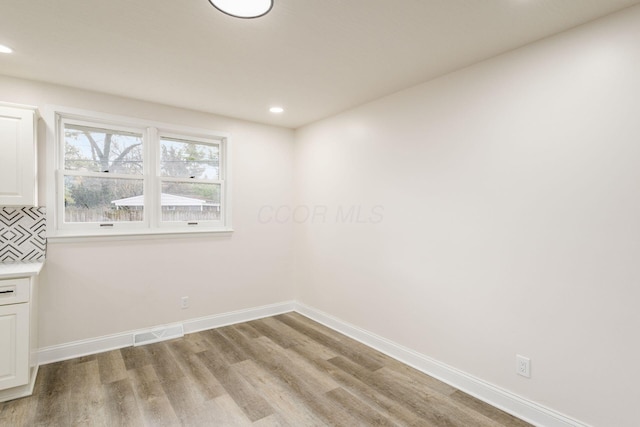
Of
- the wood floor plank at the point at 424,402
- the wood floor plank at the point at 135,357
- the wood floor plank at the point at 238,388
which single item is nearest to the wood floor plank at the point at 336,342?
the wood floor plank at the point at 424,402

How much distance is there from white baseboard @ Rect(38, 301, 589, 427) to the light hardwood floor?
0.08 m

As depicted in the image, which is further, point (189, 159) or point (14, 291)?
point (189, 159)

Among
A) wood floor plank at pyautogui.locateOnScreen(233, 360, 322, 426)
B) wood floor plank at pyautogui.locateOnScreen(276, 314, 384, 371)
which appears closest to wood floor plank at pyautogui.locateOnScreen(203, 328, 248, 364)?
wood floor plank at pyautogui.locateOnScreen(233, 360, 322, 426)

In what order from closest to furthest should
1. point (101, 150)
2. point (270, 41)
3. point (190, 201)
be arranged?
point (270, 41), point (101, 150), point (190, 201)

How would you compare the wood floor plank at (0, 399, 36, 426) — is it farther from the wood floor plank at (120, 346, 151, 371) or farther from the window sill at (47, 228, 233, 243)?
the window sill at (47, 228, 233, 243)

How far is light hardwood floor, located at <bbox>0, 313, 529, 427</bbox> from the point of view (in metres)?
2.21

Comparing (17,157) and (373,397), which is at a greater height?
(17,157)

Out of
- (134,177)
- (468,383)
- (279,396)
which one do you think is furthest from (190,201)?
(468,383)

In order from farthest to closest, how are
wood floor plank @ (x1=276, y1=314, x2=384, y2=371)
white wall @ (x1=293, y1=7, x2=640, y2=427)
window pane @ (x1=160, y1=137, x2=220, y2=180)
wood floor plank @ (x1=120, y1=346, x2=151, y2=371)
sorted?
window pane @ (x1=160, y1=137, x2=220, y2=180) → wood floor plank @ (x1=276, y1=314, x2=384, y2=371) → wood floor plank @ (x1=120, y1=346, x2=151, y2=371) → white wall @ (x1=293, y1=7, x2=640, y2=427)

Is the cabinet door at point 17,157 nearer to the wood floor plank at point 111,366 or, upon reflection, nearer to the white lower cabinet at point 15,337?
the white lower cabinet at point 15,337

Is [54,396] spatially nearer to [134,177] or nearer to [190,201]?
[134,177]

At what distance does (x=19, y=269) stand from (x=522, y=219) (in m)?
3.65

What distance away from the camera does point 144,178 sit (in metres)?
3.48

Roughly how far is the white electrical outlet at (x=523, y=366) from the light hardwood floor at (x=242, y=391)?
0.30 meters
